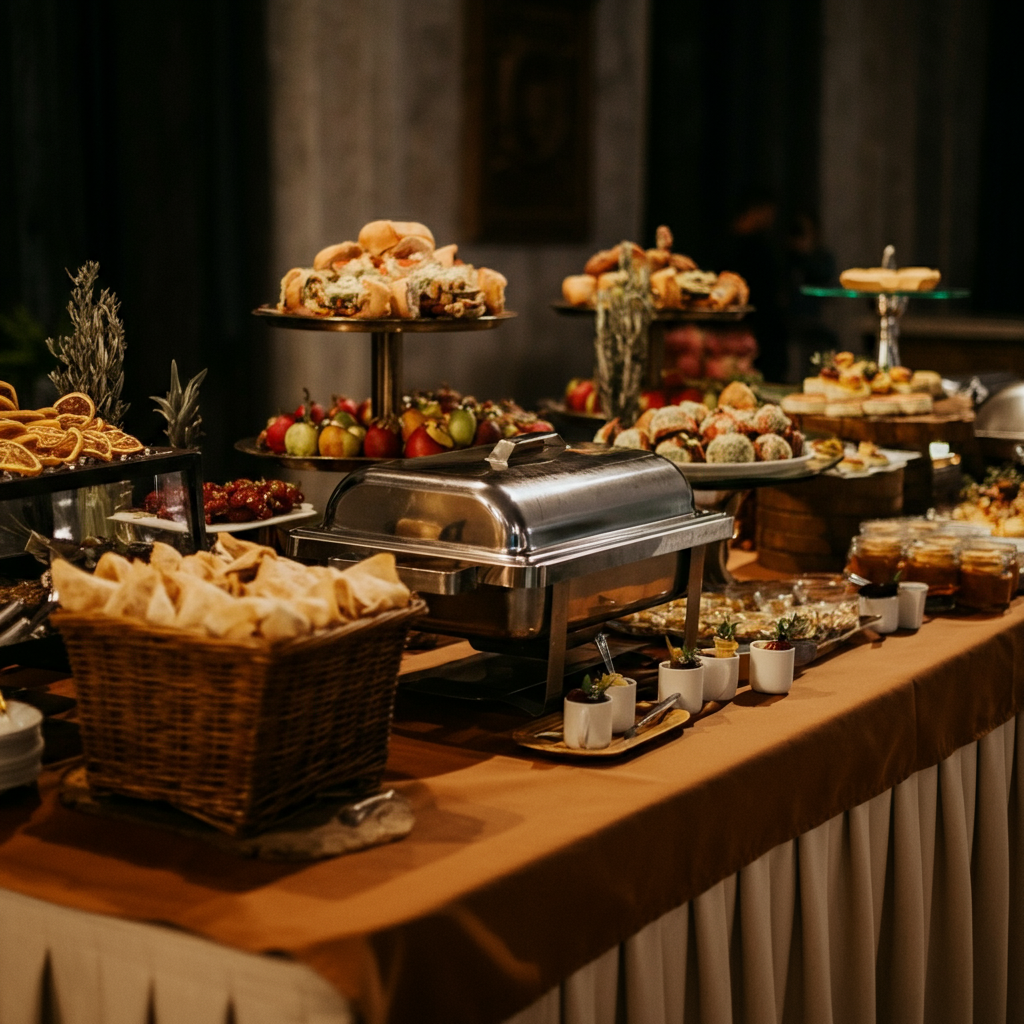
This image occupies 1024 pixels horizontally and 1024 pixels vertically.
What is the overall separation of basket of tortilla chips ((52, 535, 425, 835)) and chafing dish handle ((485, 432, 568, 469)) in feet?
1.35

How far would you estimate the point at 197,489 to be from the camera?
201 cm

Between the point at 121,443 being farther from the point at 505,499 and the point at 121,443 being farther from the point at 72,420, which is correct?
the point at 505,499

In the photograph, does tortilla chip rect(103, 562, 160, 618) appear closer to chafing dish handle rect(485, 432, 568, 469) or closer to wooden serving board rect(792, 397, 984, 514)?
chafing dish handle rect(485, 432, 568, 469)

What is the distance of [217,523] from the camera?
2281 mm

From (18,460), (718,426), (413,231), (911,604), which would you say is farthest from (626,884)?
(413,231)

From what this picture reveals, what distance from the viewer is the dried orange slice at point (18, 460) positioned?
1.79 m

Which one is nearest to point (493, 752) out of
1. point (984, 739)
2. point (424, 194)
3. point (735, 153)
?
point (984, 739)

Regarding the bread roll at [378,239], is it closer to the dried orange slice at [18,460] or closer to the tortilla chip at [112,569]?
the dried orange slice at [18,460]

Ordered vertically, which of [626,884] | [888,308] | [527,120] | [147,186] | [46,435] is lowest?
[626,884]

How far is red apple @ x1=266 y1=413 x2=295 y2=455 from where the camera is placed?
2551mm

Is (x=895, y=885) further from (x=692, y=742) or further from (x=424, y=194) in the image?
(x=424, y=194)

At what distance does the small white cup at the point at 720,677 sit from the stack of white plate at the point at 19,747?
88 cm

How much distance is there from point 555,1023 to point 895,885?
79 cm

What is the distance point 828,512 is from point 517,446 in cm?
111
